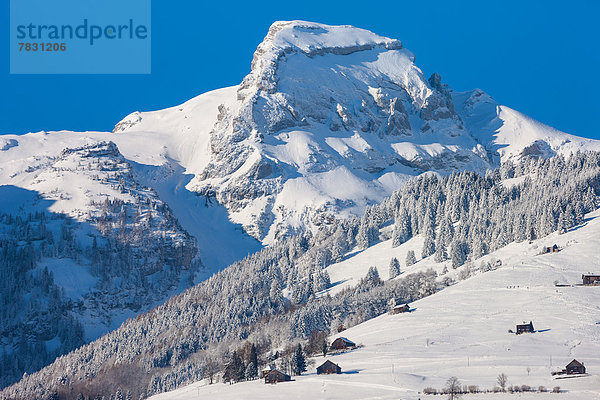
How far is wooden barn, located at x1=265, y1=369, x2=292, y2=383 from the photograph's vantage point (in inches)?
5679

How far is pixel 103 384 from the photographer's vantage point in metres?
199

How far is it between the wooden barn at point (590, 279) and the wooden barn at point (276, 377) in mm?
67525

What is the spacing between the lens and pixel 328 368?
146250 mm

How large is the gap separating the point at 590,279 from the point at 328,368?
64.1 metres

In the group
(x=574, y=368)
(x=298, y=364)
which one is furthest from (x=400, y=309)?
(x=574, y=368)

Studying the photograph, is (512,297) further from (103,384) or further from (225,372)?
(103,384)

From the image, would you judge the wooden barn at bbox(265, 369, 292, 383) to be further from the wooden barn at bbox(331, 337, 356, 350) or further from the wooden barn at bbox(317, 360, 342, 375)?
the wooden barn at bbox(331, 337, 356, 350)

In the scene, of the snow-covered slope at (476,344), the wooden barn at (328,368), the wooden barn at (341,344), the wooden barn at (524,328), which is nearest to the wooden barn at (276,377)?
the snow-covered slope at (476,344)

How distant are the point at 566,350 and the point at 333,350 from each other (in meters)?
35.4

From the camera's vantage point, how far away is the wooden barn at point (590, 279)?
7382 inches

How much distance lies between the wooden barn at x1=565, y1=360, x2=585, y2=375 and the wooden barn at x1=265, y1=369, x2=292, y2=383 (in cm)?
3718

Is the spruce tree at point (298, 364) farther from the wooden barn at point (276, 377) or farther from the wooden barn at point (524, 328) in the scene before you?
the wooden barn at point (524, 328)

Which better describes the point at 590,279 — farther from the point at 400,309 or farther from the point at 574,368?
the point at 574,368

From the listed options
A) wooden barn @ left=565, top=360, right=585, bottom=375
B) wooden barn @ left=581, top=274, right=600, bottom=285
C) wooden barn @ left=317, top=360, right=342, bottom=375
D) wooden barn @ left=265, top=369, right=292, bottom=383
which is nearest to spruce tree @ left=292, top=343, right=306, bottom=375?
wooden barn @ left=317, top=360, right=342, bottom=375
